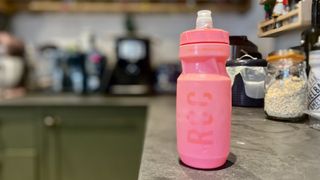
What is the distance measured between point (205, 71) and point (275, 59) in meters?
0.28

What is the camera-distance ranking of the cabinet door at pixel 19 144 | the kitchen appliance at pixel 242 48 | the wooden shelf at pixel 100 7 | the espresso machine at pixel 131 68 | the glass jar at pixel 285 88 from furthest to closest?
the wooden shelf at pixel 100 7
the espresso machine at pixel 131 68
the cabinet door at pixel 19 144
the glass jar at pixel 285 88
the kitchen appliance at pixel 242 48

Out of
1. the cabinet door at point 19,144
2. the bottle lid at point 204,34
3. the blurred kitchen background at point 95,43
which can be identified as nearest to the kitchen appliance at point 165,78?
the blurred kitchen background at point 95,43

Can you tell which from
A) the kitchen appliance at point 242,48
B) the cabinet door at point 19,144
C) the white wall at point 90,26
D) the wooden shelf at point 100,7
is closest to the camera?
the kitchen appliance at point 242,48

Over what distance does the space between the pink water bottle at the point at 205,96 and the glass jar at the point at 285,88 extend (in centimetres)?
25

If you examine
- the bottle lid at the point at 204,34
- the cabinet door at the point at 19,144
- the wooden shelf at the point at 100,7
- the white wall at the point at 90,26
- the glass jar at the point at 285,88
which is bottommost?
the cabinet door at the point at 19,144

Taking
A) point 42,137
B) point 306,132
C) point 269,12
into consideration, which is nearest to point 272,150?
point 306,132

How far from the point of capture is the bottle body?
411 millimetres

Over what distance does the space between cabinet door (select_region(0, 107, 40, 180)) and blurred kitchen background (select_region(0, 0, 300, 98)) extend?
336mm

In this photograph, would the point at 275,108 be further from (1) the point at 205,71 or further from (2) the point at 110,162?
(2) the point at 110,162

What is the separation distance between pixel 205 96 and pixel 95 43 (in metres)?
1.72

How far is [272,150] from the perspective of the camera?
509 millimetres

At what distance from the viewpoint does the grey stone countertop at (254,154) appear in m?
0.41

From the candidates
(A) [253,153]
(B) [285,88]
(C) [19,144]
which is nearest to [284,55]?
(B) [285,88]

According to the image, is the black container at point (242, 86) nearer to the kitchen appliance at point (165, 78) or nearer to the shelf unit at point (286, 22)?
the shelf unit at point (286, 22)
